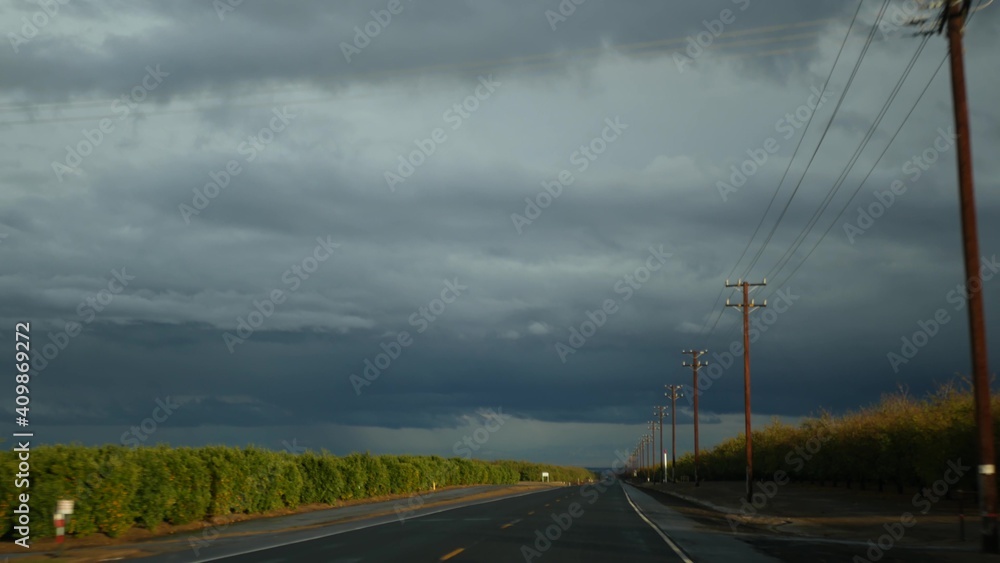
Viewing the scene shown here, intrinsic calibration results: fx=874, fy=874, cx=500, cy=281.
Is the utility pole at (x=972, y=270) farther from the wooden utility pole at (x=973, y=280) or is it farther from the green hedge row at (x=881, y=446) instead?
the green hedge row at (x=881, y=446)

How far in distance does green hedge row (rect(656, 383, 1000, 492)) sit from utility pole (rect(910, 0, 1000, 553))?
14288 millimetres

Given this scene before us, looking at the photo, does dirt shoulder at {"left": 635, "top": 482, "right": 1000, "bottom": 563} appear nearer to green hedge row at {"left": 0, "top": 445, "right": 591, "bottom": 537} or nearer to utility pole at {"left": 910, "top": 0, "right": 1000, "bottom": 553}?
utility pole at {"left": 910, "top": 0, "right": 1000, "bottom": 553}

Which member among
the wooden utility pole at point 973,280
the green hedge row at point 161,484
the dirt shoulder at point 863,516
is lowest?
the dirt shoulder at point 863,516

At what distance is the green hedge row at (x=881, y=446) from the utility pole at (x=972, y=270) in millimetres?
14288

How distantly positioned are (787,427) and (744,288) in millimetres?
42118

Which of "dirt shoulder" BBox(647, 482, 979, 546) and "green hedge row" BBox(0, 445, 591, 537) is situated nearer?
"green hedge row" BBox(0, 445, 591, 537)

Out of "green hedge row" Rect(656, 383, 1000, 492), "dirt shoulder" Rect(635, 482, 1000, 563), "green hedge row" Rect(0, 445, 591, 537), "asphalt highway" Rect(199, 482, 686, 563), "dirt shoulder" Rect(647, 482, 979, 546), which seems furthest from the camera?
"green hedge row" Rect(656, 383, 1000, 492)

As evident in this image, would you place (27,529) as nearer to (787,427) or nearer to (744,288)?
(744,288)

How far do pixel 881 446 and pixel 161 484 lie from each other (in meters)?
40.5

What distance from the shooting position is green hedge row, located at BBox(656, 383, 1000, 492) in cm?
4050

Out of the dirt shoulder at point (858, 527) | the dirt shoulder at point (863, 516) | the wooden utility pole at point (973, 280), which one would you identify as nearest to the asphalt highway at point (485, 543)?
the dirt shoulder at point (858, 527)

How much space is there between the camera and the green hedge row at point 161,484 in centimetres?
2348

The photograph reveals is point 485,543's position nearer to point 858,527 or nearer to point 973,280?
point 973,280

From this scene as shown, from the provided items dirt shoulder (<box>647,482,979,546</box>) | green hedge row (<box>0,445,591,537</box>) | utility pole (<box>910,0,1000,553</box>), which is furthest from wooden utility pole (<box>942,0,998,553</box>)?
green hedge row (<box>0,445,591,537</box>)
